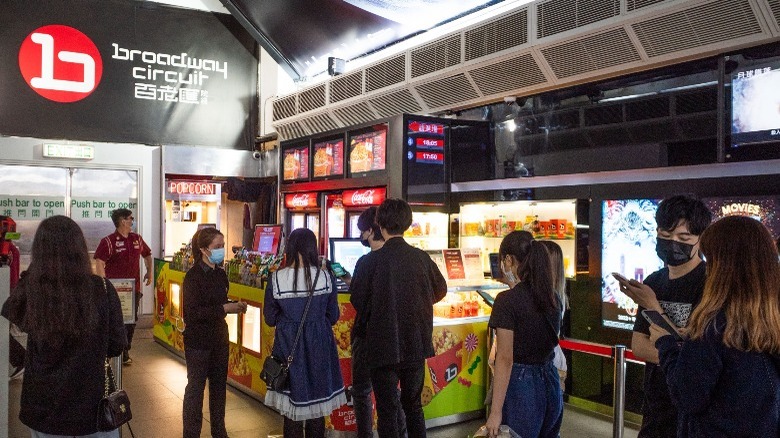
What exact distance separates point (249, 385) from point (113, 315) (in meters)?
3.47

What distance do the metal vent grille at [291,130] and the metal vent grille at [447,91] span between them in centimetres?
336

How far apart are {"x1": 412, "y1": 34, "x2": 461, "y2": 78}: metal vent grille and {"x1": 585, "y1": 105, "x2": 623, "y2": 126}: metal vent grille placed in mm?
1560

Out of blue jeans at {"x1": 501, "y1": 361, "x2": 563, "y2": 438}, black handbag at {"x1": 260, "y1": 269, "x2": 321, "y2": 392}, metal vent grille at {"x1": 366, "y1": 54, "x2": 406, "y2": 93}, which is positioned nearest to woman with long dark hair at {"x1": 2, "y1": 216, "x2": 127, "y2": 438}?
black handbag at {"x1": 260, "y1": 269, "x2": 321, "y2": 392}

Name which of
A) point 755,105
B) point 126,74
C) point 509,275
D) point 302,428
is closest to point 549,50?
point 755,105

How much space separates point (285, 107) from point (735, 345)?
972 centimetres

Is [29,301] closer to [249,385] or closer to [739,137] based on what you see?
[249,385]

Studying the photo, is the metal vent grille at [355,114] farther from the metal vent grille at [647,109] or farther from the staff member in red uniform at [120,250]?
the metal vent grille at [647,109]

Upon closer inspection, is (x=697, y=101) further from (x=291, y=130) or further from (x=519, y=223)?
(x=291, y=130)

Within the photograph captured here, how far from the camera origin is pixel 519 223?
7094 millimetres

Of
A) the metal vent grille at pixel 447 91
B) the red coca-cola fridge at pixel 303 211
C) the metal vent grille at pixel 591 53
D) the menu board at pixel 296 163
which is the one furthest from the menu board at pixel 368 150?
the metal vent grille at pixel 591 53

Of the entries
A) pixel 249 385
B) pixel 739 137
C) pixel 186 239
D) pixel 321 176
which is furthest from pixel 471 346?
pixel 186 239

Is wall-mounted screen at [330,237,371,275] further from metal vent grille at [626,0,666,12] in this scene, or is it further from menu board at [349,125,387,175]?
metal vent grille at [626,0,666,12]

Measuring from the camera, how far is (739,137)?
503cm

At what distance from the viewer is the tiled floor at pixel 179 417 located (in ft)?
17.1
